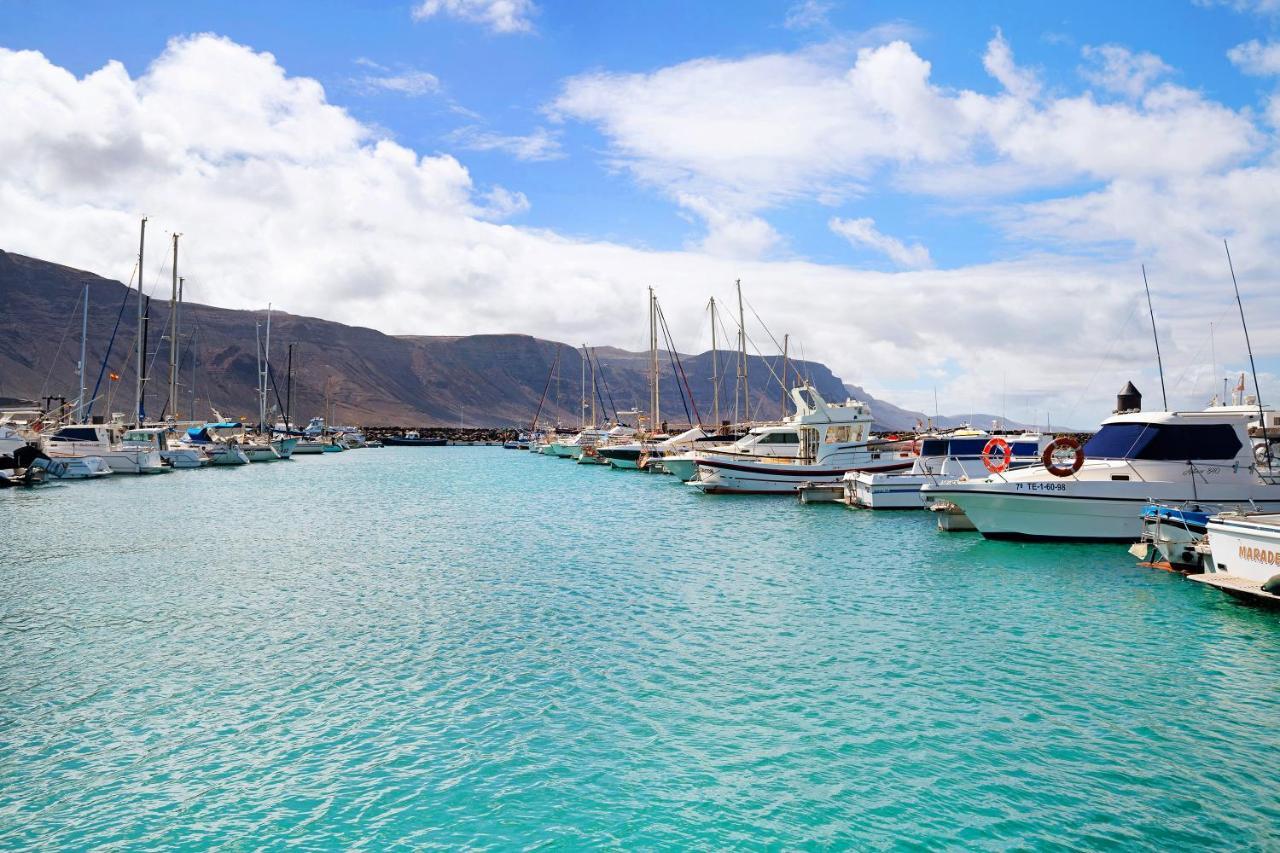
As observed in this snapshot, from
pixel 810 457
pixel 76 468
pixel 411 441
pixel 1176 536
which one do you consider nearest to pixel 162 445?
pixel 76 468

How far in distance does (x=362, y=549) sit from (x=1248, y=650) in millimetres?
24442

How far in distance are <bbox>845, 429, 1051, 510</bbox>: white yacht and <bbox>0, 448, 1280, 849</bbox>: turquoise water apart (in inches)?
518

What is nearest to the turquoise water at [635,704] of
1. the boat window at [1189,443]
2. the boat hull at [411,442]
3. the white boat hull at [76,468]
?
the boat window at [1189,443]

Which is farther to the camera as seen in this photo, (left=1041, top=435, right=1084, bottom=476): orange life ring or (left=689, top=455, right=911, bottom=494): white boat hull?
(left=689, top=455, right=911, bottom=494): white boat hull

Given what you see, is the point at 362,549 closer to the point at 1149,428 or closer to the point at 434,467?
the point at 1149,428

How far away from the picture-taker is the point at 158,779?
969 centimetres

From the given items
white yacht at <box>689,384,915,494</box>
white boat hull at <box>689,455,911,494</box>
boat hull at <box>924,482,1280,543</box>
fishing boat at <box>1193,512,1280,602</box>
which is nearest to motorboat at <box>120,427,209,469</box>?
white boat hull at <box>689,455,911,494</box>

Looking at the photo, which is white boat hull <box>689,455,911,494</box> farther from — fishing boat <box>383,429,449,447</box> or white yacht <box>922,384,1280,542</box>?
fishing boat <box>383,429,449,447</box>

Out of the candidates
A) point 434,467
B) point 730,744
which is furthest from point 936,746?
point 434,467

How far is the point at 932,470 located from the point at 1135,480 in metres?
14.4

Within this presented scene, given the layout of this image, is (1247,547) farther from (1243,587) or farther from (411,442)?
(411,442)

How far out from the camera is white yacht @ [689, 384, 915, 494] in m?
45.8

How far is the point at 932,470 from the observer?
40406 mm

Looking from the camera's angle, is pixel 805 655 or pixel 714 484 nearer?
pixel 805 655
